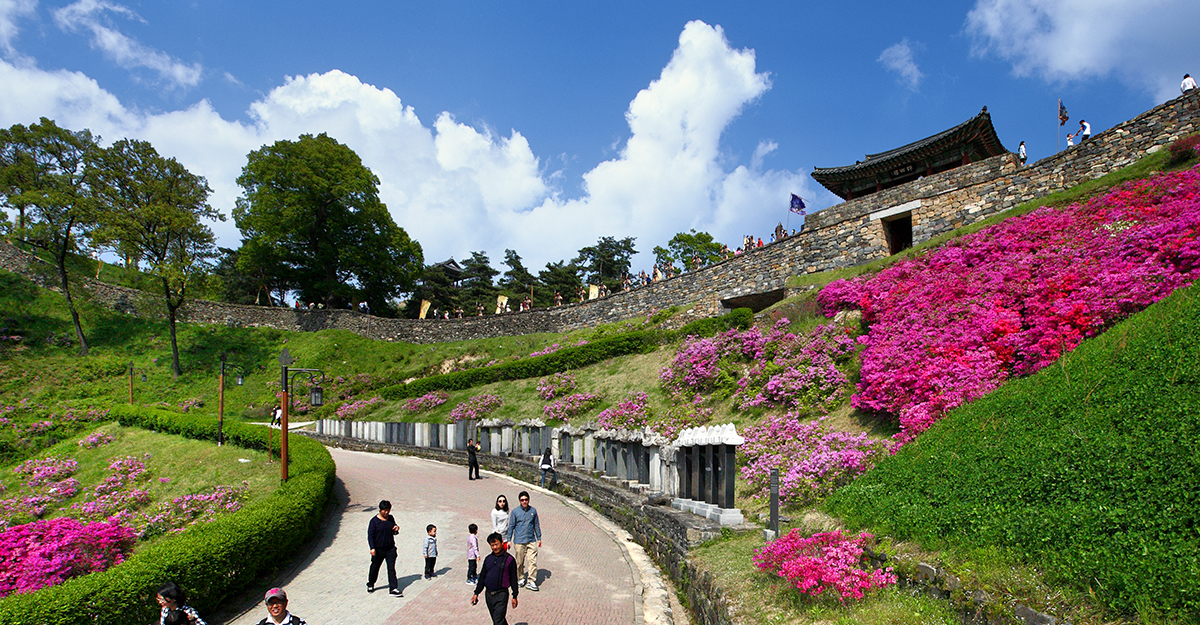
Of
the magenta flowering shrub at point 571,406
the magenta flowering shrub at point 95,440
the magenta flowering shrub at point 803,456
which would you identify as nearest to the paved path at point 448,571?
the magenta flowering shrub at point 803,456

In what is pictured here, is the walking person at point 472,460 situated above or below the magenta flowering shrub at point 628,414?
below

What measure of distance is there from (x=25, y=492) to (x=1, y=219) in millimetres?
25584

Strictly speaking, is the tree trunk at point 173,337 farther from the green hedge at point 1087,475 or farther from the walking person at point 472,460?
the green hedge at point 1087,475

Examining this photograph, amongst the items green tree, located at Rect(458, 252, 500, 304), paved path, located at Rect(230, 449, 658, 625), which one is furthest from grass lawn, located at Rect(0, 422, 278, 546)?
green tree, located at Rect(458, 252, 500, 304)

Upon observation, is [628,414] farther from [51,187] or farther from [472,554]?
[51,187]

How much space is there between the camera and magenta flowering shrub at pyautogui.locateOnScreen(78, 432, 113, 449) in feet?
68.5

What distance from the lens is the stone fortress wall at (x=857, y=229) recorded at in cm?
1592

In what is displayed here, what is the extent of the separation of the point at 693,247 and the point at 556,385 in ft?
93.5

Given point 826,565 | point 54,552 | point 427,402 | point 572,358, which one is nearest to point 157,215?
point 427,402

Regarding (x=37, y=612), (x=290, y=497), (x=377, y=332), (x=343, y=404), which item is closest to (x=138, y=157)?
(x=377, y=332)

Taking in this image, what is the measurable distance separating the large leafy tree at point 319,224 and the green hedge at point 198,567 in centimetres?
3252

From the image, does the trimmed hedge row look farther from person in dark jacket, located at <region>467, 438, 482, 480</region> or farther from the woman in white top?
the woman in white top

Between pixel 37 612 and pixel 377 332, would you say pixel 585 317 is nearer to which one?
pixel 377 332

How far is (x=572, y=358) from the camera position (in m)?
26.0
